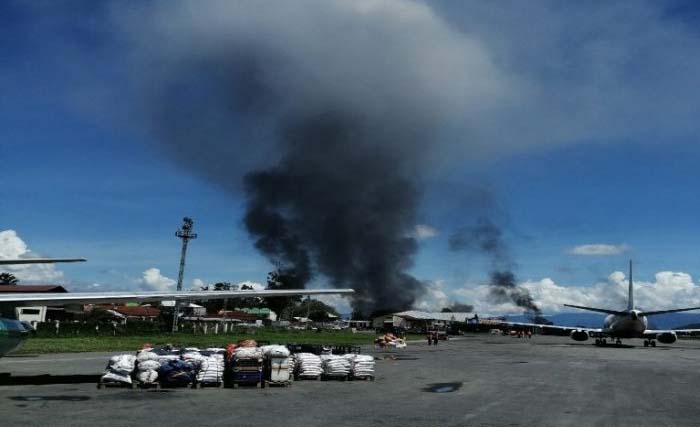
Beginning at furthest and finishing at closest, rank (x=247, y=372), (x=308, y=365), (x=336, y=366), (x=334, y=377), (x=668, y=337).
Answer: (x=668, y=337), (x=334, y=377), (x=336, y=366), (x=308, y=365), (x=247, y=372)

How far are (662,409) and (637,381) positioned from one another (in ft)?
29.5

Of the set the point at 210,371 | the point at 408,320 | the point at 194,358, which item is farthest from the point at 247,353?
the point at 408,320

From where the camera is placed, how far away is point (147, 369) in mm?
18594

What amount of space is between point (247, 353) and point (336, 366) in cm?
391

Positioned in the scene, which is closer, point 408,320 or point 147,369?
point 147,369

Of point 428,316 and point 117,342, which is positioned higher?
point 428,316

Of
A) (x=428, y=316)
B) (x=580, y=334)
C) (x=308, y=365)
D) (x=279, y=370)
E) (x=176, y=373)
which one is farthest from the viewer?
(x=428, y=316)

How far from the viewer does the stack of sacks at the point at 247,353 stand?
784 inches

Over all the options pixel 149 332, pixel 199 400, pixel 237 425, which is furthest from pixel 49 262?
pixel 149 332

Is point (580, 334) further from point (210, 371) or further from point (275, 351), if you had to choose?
point (210, 371)

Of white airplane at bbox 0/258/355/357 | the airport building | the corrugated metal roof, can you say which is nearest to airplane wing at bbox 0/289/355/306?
white airplane at bbox 0/258/355/357

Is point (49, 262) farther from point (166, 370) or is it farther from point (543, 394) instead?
point (543, 394)

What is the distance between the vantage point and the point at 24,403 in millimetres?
14688

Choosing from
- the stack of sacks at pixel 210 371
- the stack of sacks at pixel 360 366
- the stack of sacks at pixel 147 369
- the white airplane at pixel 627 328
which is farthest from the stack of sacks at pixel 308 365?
the white airplane at pixel 627 328
